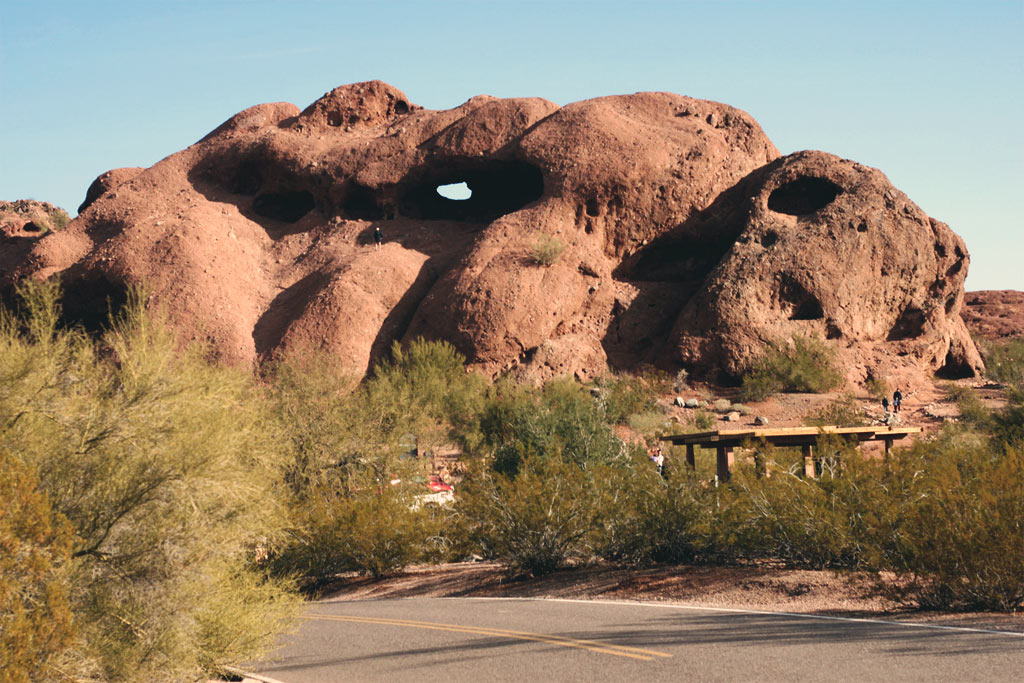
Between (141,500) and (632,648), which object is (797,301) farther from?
(141,500)

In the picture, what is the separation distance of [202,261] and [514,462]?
2269cm

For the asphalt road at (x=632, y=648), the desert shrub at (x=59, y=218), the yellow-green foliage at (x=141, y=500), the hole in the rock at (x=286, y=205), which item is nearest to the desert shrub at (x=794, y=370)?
the asphalt road at (x=632, y=648)

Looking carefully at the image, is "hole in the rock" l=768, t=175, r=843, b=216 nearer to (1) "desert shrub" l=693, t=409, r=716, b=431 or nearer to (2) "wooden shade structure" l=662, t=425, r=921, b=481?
(1) "desert shrub" l=693, t=409, r=716, b=431

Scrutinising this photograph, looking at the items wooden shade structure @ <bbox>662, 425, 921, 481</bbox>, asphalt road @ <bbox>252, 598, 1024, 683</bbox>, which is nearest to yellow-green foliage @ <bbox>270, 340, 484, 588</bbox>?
asphalt road @ <bbox>252, 598, 1024, 683</bbox>

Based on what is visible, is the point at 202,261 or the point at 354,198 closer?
the point at 202,261

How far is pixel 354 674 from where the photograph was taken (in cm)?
1072

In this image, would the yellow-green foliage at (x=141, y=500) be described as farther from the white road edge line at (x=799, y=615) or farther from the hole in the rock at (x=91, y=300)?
the hole in the rock at (x=91, y=300)

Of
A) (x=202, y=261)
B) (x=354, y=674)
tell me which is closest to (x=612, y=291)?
(x=202, y=261)

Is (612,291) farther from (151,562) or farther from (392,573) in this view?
(151,562)

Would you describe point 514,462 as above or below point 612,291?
below

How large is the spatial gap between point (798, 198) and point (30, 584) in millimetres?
37412

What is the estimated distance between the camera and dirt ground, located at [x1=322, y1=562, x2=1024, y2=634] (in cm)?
1219

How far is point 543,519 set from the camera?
17.5 metres

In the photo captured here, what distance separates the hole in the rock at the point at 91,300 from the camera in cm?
4147
